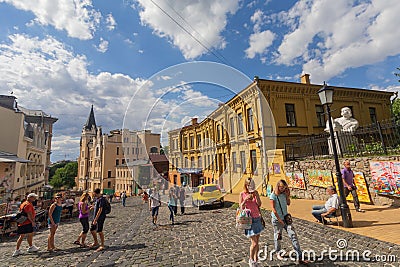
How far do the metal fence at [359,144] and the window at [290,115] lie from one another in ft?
11.7

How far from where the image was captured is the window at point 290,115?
653 inches

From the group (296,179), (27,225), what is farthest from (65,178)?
(296,179)

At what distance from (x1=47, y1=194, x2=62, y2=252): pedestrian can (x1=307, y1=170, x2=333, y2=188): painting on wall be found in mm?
11580

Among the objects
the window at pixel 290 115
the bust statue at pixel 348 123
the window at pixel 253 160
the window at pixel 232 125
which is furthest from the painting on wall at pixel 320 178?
the window at pixel 232 125

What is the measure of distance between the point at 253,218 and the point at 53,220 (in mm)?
6308

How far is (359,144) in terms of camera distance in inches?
360

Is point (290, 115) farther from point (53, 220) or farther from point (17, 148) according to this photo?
point (17, 148)

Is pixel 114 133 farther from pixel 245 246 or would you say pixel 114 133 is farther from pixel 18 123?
pixel 245 246

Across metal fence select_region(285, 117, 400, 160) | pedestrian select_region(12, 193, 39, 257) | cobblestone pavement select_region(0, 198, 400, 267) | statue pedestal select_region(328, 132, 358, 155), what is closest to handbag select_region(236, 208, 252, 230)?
cobblestone pavement select_region(0, 198, 400, 267)

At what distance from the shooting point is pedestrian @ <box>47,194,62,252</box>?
591cm

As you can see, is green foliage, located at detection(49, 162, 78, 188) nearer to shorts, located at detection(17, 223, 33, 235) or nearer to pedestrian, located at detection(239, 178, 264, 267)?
shorts, located at detection(17, 223, 33, 235)

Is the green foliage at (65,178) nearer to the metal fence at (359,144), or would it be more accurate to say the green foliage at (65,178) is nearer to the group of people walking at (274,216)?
the metal fence at (359,144)

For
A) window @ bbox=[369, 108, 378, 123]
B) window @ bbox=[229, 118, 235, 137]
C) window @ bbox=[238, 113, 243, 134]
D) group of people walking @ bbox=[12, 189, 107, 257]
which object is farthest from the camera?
window @ bbox=[229, 118, 235, 137]

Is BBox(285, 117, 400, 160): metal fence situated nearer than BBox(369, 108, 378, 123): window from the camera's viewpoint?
Yes
